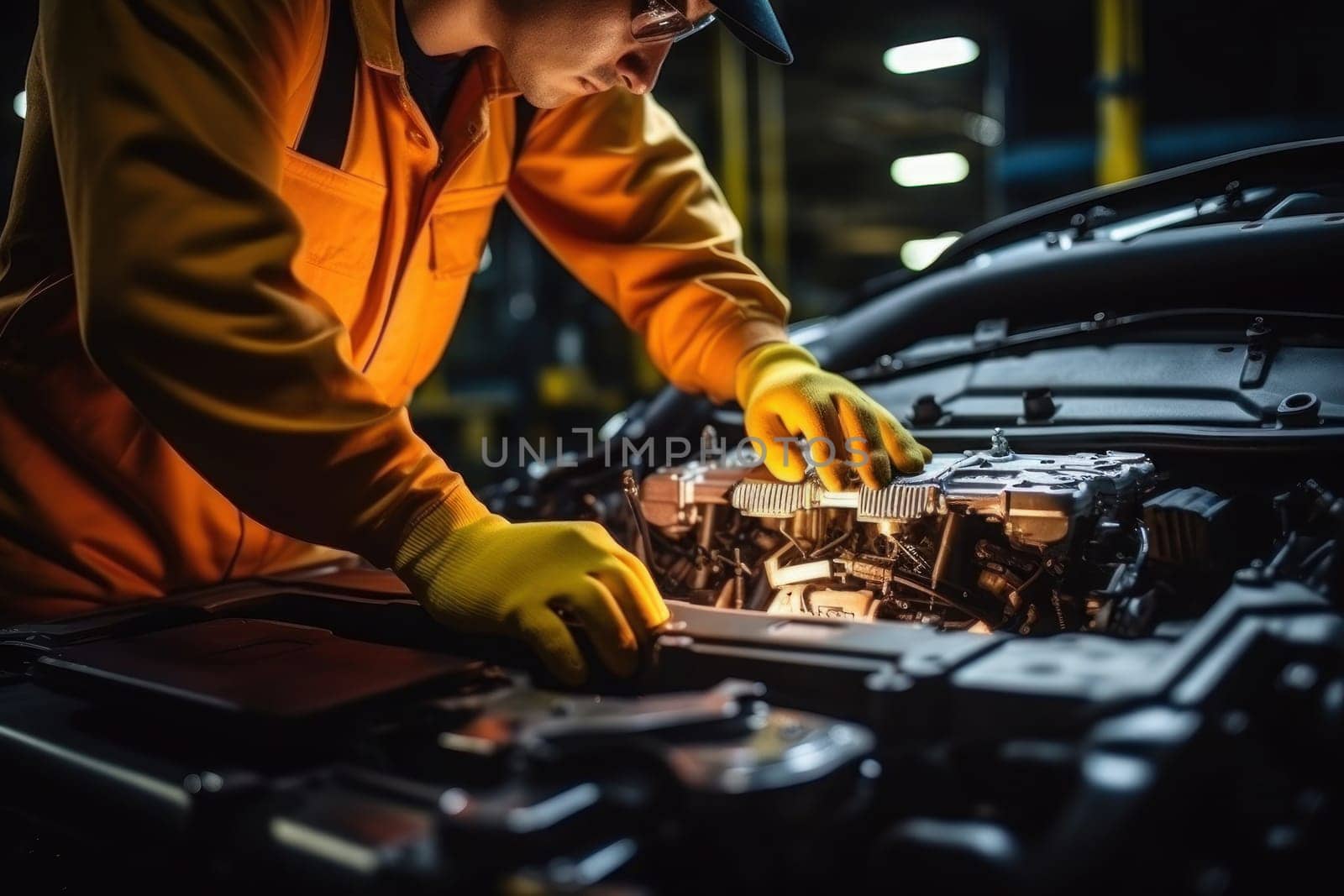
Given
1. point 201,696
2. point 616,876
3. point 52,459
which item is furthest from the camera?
point 52,459

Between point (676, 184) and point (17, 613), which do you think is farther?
point (676, 184)

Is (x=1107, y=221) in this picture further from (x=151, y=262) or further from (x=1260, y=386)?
(x=151, y=262)

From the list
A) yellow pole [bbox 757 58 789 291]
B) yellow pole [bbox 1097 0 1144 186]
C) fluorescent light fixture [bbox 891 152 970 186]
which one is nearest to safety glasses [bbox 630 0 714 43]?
yellow pole [bbox 1097 0 1144 186]

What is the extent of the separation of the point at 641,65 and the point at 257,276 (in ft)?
2.41

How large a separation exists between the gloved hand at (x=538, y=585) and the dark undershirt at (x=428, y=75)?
0.78 metres

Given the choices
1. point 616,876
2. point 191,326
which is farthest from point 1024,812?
point 191,326

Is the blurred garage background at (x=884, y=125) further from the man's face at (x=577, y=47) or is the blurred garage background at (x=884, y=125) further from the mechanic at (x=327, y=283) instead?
the man's face at (x=577, y=47)

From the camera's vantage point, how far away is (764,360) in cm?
202

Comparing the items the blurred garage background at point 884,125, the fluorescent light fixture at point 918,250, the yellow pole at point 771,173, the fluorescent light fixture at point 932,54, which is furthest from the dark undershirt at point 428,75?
the fluorescent light fixture at point 918,250

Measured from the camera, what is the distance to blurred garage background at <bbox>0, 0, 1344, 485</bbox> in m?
6.02

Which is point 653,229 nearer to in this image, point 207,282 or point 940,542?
point 940,542

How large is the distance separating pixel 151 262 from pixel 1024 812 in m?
1.15

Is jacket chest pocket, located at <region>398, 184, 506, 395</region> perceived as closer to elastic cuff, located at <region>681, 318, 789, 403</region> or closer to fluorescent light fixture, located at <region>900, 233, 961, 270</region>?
elastic cuff, located at <region>681, 318, 789, 403</region>

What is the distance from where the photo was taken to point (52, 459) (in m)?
1.65
